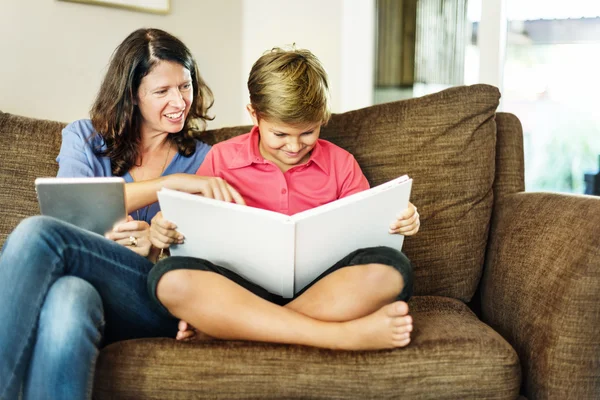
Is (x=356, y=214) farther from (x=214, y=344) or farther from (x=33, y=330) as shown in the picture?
(x=33, y=330)

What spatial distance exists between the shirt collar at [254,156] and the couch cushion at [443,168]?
7.2 inches

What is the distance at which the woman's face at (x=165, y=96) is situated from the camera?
173cm

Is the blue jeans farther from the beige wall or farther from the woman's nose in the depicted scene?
the beige wall

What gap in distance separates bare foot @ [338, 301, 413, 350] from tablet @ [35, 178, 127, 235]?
52cm

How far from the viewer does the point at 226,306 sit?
127 cm

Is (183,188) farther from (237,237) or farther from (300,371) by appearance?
(300,371)

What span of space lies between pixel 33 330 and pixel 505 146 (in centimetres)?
125

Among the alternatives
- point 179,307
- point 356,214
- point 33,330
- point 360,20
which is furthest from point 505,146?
point 360,20

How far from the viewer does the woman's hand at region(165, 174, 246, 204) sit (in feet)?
4.79

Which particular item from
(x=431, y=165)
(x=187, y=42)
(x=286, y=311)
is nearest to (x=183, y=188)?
(x=286, y=311)

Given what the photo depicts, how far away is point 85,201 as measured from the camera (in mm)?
1344

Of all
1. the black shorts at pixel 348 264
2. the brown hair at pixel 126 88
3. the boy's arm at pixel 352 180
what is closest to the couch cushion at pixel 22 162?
the brown hair at pixel 126 88

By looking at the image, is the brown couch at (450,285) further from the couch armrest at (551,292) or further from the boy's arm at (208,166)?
the boy's arm at (208,166)

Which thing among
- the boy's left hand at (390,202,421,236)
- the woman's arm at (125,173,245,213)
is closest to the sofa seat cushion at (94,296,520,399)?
the boy's left hand at (390,202,421,236)
